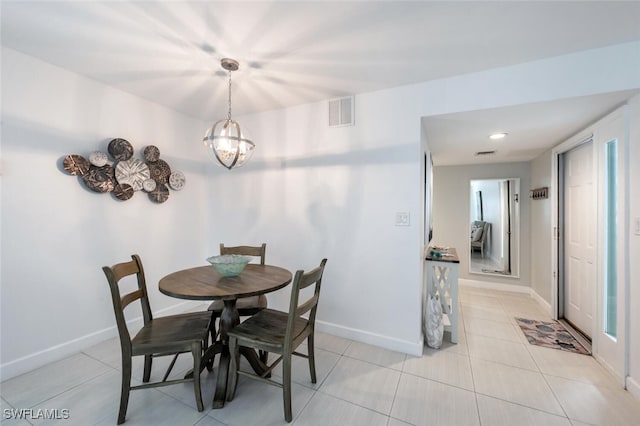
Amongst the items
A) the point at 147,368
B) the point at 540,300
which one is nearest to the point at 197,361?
the point at 147,368

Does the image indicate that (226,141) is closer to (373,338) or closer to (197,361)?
(197,361)

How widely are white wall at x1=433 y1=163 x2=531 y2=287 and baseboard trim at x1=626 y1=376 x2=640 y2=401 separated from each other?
2374 millimetres

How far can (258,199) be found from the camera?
308 cm

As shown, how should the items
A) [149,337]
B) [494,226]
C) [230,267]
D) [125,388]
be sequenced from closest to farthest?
[125,388]
[149,337]
[230,267]
[494,226]

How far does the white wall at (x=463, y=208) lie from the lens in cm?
396

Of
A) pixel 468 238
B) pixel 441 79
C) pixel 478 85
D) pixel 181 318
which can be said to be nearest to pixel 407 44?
pixel 441 79

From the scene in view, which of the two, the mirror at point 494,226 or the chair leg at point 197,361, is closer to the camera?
the chair leg at point 197,361

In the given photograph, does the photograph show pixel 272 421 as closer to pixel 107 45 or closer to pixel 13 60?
pixel 107 45

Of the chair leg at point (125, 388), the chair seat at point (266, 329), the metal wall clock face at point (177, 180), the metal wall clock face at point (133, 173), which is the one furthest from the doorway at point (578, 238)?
the metal wall clock face at point (133, 173)

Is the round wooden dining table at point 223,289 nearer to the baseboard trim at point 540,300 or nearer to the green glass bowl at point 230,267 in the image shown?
the green glass bowl at point 230,267

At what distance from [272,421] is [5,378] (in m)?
2.06

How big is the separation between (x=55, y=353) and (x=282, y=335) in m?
2.09

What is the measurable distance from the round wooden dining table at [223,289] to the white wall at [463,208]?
11.6 feet

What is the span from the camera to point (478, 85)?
208 centimetres
